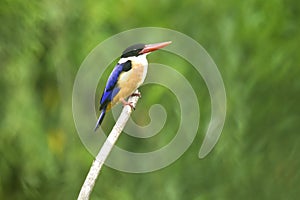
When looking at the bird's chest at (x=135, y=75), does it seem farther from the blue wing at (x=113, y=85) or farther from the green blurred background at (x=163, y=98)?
the green blurred background at (x=163, y=98)

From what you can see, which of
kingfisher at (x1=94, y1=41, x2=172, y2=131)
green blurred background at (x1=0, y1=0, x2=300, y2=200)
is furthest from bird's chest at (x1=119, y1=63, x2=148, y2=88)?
green blurred background at (x1=0, y1=0, x2=300, y2=200)

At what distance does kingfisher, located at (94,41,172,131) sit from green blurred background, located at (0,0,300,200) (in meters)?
0.94

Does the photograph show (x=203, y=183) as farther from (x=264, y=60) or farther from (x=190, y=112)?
(x=264, y=60)

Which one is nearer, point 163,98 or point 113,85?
point 113,85

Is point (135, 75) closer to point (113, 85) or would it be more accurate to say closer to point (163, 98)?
point (113, 85)

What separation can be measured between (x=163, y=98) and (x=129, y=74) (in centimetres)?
131

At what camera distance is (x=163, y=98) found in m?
2.46

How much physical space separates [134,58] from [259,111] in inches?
42.6

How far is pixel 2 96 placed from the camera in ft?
9.12

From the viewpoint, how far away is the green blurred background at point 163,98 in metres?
2.15

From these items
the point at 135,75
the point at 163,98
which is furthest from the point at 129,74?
the point at 163,98

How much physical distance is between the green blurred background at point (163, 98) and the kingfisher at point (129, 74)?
0.94m

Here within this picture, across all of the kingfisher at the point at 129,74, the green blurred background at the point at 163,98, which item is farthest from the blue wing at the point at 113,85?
the green blurred background at the point at 163,98

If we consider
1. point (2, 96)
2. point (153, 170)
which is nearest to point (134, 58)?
point (153, 170)
